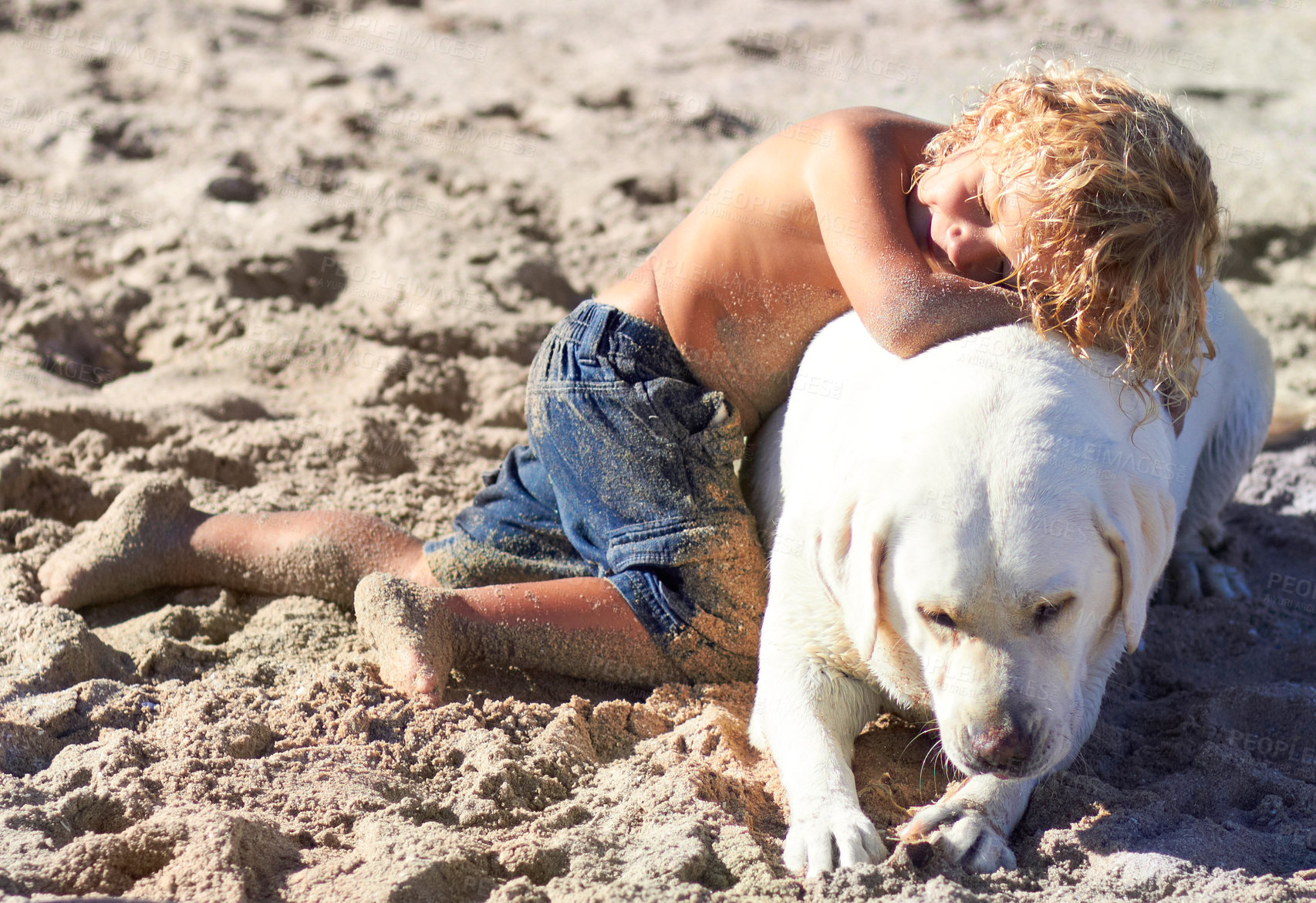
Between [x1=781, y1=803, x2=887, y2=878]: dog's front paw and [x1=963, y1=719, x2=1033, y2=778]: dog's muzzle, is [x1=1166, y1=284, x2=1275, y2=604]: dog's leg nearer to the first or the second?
[x1=963, y1=719, x2=1033, y2=778]: dog's muzzle

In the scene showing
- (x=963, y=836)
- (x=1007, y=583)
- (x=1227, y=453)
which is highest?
(x=1007, y=583)

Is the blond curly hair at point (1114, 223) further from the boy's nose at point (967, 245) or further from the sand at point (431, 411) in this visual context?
the sand at point (431, 411)

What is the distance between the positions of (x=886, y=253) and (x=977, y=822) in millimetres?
1221

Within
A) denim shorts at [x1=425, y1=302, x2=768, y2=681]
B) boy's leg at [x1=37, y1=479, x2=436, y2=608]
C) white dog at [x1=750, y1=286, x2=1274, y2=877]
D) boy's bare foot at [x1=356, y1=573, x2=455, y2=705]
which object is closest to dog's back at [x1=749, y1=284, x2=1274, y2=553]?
white dog at [x1=750, y1=286, x2=1274, y2=877]

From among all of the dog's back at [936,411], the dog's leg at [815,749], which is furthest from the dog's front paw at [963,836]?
the dog's back at [936,411]

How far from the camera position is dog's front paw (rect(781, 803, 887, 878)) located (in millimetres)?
2217

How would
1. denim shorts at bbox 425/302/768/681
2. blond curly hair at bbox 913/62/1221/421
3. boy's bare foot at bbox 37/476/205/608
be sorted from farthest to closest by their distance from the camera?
boy's bare foot at bbox 37/476/205/608
denim shorts at bbox 425/302/768/681
blond curly hair at bbox 913/62/1221/421

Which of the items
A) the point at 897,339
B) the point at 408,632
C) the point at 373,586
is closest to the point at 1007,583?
the point at 897,339

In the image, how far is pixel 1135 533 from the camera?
2305 millimetres

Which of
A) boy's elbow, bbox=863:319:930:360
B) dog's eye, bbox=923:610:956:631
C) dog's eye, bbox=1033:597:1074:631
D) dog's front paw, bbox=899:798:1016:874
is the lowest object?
Answer: dog's front paw, bbox=899:798:1016:874

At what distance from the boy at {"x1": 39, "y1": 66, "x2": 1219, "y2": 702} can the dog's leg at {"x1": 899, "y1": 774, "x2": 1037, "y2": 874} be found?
0.73 metres

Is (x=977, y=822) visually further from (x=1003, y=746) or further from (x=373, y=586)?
(x=373, y=586)

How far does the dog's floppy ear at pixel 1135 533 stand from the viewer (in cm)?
225

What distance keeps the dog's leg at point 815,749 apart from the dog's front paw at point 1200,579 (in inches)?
58.8
